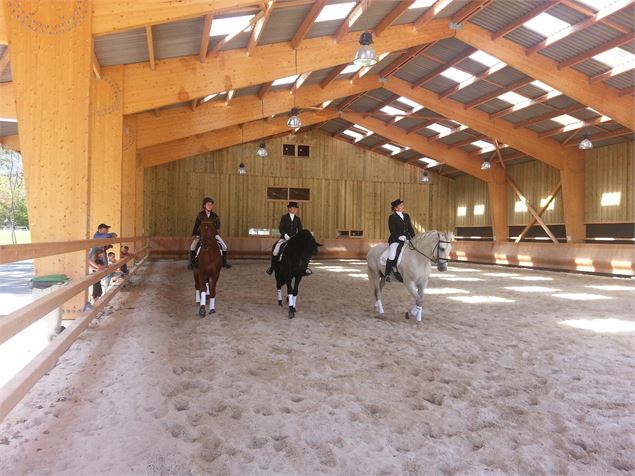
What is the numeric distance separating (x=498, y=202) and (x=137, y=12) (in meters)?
19.1

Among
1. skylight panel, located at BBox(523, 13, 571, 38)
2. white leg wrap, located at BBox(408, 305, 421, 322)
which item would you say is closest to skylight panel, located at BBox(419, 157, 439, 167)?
skylight panel, located at BBox(523, 13, 571, 38)

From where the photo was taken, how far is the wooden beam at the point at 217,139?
1866cm

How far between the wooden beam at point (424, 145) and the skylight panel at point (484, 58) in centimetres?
763

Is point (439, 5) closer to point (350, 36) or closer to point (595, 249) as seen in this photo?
point (350, 36)

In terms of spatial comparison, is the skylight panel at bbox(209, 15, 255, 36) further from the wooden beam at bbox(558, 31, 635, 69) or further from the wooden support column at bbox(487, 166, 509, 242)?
the wooden support column at bbox(487, 166, 509, 242)

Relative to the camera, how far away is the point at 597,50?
35.7ft

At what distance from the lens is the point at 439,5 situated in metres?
10.5

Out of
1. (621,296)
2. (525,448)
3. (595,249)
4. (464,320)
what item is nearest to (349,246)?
(595,249)

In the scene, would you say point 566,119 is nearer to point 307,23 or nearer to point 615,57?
point 615,57

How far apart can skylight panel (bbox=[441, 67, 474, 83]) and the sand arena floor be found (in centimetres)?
966

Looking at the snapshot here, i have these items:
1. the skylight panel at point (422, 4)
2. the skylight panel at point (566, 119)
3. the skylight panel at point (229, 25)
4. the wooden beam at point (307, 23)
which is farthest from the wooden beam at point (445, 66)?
the skylight panel at point (229, 25)

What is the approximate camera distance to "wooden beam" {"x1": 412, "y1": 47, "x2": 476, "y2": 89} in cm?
1278

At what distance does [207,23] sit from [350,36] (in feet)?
14.2

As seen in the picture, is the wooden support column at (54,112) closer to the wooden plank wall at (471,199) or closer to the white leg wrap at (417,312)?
the white leg wrap at (417,312)
